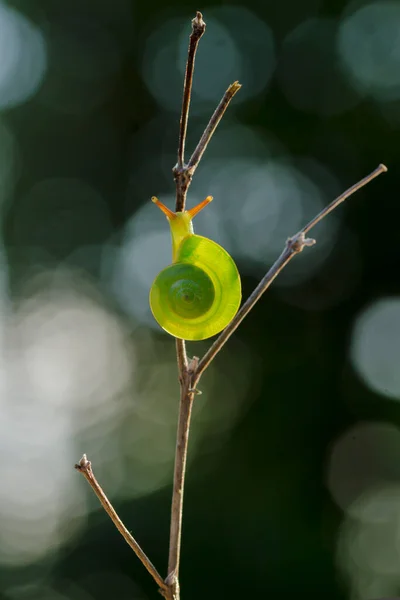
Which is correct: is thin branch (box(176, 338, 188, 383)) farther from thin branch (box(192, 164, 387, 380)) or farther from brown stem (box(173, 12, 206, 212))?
brown stem (box(173, 12, 206, 212))

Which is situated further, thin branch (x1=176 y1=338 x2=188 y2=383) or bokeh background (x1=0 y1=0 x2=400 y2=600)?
bokeh background (x1=0 y1=0 x2=400 y2=600)

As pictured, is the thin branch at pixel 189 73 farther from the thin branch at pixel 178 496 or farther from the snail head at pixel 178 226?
the thin branch at pixel 178 496

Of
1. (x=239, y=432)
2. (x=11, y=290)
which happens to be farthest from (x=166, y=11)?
(x=239, y=432)

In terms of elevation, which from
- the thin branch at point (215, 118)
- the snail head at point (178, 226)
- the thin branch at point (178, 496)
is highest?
the thin branch at point (215, 118)

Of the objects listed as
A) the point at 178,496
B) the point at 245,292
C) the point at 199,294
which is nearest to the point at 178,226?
the point at 199,294

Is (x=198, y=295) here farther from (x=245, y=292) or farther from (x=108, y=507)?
(x=245, y=292)

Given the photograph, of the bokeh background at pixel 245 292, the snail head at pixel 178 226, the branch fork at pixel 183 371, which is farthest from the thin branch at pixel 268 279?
the bokeh background at pixel 245 292

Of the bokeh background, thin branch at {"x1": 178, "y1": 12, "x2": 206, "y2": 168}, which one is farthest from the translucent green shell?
the bokeh background

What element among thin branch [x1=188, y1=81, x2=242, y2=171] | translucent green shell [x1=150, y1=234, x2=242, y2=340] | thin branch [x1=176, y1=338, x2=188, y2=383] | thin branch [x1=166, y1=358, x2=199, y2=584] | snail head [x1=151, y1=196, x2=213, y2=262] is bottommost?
thin branch [x1=166, y1=358, x2=199, y2=584]

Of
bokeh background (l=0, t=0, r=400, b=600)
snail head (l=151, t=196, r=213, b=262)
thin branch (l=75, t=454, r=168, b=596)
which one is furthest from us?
bokeh background (l=0, t=0, r=400, b=600)
